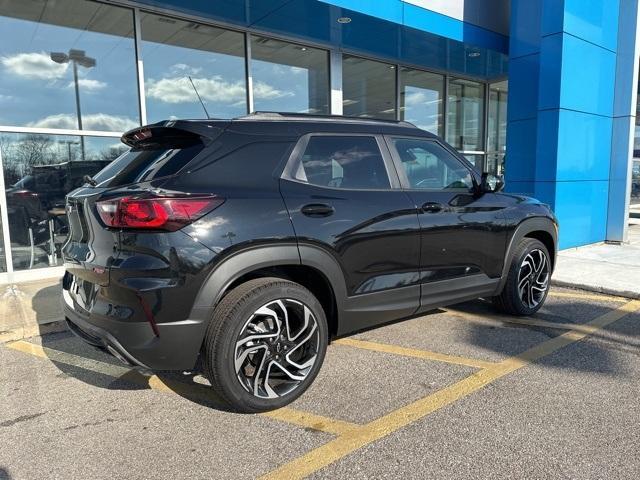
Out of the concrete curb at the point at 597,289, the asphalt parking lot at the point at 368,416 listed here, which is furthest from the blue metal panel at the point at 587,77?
the asphalt parking lot at the point at 368,416

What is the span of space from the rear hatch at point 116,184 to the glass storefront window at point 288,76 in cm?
624

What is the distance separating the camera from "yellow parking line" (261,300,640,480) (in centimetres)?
251

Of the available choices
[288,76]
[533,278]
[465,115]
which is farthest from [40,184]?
[465,115]

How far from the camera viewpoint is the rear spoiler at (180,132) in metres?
3.01

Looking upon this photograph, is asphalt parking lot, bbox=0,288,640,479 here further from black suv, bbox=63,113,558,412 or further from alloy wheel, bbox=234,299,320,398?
black suv, bbox=63,113,558,412

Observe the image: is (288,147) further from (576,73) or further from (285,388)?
(576,73)

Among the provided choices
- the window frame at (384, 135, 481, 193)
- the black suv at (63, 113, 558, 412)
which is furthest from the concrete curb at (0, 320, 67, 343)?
the window frame at (384, 135, 481, 193)

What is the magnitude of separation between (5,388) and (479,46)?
9282 mm

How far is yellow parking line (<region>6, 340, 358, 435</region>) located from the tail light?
4.23ft

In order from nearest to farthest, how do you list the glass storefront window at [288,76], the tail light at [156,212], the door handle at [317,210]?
the tail light at [156,212] → the door handle at [317,210] → the glass storefront window at [288,76]

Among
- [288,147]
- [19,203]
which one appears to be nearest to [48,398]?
[288,147]

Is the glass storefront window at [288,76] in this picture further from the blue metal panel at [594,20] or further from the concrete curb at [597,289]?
the concrete curb at [597,289]

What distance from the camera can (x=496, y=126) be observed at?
1334 cm

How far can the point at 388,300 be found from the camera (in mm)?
3580
